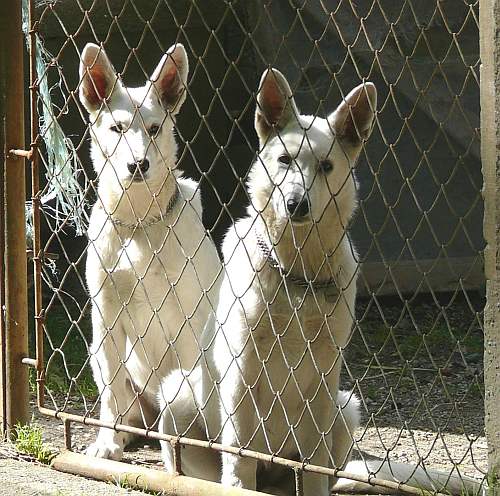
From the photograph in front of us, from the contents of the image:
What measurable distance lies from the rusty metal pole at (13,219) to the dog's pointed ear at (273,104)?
1019 millimetres

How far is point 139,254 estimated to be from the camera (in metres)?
4.53

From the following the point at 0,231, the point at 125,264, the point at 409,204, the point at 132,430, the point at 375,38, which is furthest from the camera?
the point at 409,204

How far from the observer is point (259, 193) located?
3.68 meters

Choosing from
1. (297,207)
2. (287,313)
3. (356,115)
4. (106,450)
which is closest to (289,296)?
(287,313)

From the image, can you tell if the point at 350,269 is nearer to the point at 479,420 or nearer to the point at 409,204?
the point at 479,420

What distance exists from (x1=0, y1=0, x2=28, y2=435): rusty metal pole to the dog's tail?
1.38m

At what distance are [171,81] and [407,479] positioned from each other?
88.6 inches

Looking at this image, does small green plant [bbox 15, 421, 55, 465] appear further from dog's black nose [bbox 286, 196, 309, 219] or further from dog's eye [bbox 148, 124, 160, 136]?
dog's eye [bbox 148, 124, 160, 136]

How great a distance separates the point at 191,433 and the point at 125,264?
1026 mm

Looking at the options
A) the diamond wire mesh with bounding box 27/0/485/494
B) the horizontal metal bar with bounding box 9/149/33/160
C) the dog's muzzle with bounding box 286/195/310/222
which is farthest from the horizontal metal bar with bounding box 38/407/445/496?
the diamond wire mesh with bounding box 27/0/485/494

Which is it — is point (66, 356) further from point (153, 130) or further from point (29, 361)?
point (29, 361)

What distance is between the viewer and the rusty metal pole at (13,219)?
386 cm

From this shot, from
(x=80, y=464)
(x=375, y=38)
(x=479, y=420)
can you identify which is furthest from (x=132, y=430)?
(x=375, y=38)

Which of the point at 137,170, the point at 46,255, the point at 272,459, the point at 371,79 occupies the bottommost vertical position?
the point at 272,459
